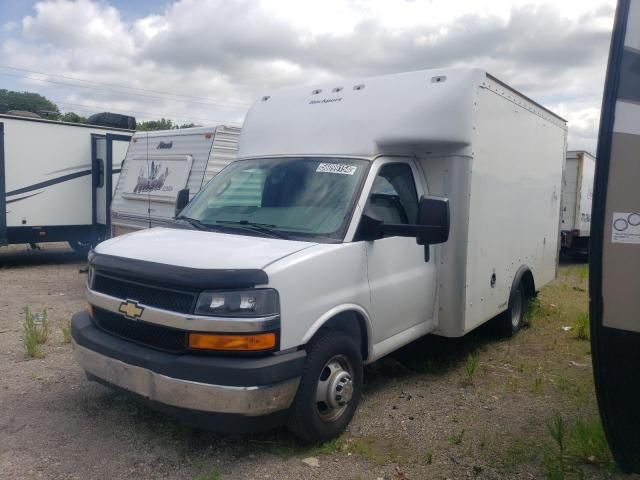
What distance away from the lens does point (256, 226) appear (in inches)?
180

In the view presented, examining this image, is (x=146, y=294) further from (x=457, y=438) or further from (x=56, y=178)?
(x=56, y=178)

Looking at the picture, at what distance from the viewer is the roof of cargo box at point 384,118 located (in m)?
5.07

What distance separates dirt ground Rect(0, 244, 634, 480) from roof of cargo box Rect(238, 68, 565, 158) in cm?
222

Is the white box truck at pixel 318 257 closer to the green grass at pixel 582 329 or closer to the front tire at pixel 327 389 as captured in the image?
the front tire at pixel 327 389

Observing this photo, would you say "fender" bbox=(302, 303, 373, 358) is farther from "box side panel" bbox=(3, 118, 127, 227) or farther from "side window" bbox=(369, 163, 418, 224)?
"box side panel" bbox=(3, 118, 127, 227)

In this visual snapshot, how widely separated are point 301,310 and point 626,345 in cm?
191

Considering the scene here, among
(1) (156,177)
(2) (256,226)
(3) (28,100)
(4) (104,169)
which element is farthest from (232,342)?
(3) (28,100)

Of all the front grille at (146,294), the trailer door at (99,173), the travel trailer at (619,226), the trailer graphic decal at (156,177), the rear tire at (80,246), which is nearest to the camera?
the travel trailer at (619,226)

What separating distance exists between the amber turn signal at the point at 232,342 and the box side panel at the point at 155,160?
546 centimetres

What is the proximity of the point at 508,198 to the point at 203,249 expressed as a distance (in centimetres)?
375

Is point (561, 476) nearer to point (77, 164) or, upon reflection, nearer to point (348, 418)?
point (348, 418)

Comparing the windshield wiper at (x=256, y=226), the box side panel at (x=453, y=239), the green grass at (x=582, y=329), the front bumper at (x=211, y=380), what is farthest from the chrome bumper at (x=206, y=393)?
the green grass at (x=582, y=329)

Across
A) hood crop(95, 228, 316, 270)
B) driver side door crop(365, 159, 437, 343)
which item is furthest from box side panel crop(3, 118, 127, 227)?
driver side door crop(365, 159, 437, 343)

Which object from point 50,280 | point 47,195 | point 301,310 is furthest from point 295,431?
point 47,195
